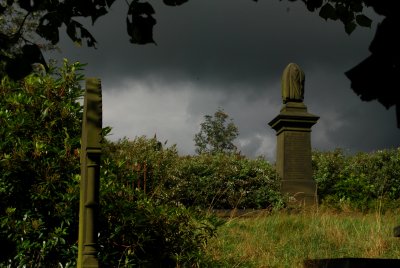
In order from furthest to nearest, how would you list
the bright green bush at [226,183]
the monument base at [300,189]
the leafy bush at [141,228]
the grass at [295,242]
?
the monument base at [300,189] → the bright green bush at [226,183] → the grass at [295,242] → the leafy bush at [141,228]

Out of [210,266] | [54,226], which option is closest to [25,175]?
[54,226]

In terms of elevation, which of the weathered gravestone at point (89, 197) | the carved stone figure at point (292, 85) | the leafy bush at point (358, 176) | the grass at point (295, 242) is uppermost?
the carved stone figure at point (292, 85)

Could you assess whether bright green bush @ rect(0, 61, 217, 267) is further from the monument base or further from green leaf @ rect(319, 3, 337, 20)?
the monument base

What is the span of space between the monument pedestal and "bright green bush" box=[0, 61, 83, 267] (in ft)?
29.4

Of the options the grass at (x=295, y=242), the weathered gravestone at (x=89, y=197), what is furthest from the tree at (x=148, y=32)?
the grass at (x=295, y=242)

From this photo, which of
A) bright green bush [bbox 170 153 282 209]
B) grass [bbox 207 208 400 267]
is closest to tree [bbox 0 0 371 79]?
grass [bbox 207 208 400 267]

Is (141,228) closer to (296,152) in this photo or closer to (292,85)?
(296,152)

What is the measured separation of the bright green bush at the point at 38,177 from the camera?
483cm

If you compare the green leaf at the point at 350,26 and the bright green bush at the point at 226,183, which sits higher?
the green leaf at the point at 350,26

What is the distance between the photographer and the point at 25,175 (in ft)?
16.5

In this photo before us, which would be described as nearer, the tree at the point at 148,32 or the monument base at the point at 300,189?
the tree at the point at 148,32

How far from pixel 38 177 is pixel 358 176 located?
12365 millimetres

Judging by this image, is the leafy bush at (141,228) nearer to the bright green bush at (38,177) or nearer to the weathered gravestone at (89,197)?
the bright green bush at (38,177)

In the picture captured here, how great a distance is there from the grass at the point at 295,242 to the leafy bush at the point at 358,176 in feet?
18.7
